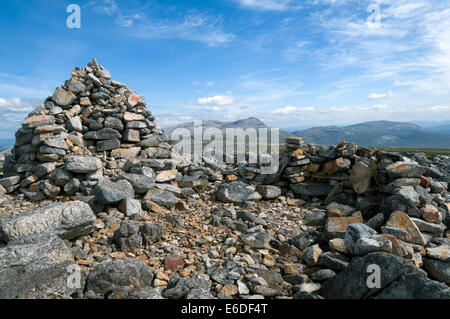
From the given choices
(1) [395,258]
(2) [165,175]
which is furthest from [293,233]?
(2) [165,175]

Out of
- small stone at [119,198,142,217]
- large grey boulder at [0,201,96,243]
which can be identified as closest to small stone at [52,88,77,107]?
small stone at [119,198,142,217]

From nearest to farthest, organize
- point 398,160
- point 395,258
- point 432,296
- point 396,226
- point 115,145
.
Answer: point 432,296 < point 395,258 < point 396,226 < point 398,160 < point 115,145

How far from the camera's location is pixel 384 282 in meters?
5.23

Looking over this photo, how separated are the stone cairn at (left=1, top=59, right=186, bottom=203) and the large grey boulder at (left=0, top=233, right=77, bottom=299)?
9.47 feet

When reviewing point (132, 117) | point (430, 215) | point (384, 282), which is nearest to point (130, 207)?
point (132, 117)

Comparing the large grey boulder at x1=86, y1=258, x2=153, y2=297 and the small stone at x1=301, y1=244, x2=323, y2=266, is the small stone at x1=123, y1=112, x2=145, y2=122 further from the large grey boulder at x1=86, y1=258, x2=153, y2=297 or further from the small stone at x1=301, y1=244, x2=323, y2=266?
the small stone at x1=301, y1=244, x2=323, y2=266

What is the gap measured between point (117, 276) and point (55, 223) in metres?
2.82

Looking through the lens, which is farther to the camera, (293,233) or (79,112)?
(79,112)

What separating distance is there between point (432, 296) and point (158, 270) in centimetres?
567

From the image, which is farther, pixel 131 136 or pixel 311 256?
pixel 131 136

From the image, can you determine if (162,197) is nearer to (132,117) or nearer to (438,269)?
(132,117)

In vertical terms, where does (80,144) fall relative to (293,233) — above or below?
above

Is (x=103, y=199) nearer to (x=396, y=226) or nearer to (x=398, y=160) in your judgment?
(x=396, y=226)
